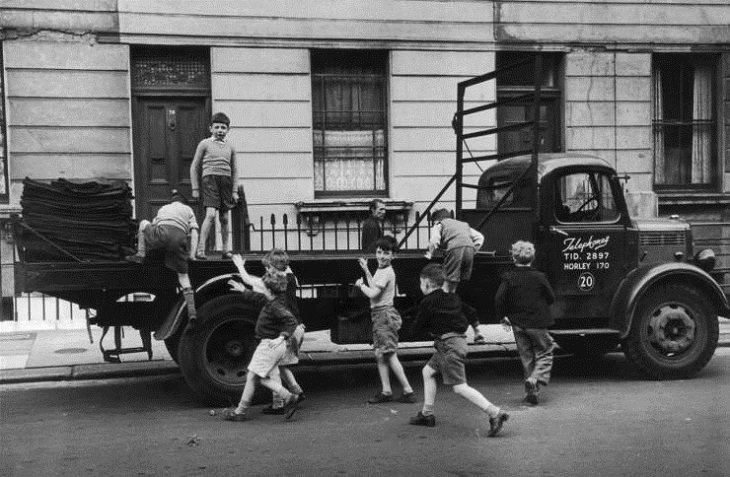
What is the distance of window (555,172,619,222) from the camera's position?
886cm

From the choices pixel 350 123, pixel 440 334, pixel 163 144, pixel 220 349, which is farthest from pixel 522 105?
pixel 440 334

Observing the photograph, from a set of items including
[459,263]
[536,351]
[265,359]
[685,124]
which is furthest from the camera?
[685,124]

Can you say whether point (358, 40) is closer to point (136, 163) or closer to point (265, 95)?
point (265, 95)

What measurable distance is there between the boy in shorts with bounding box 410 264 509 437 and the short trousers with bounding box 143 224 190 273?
2.22 m

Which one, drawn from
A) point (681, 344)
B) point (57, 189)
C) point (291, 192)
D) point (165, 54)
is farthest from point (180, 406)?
point (165, 54)

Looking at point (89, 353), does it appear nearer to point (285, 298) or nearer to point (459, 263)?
point (285, 298)

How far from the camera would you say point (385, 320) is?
7.83 metres

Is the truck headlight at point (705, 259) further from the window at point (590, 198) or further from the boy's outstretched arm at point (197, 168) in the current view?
the boy's outstretched arm at point (197, 168)

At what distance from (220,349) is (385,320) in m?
1.54

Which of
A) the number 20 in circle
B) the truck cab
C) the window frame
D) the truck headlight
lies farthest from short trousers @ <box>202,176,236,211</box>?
the window frame

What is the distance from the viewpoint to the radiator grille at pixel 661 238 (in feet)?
29.5

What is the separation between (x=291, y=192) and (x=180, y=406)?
264 inches

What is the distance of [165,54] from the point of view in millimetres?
13898

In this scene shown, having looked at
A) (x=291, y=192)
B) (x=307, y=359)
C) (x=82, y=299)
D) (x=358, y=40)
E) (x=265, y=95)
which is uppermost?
(x=358, y=40)
